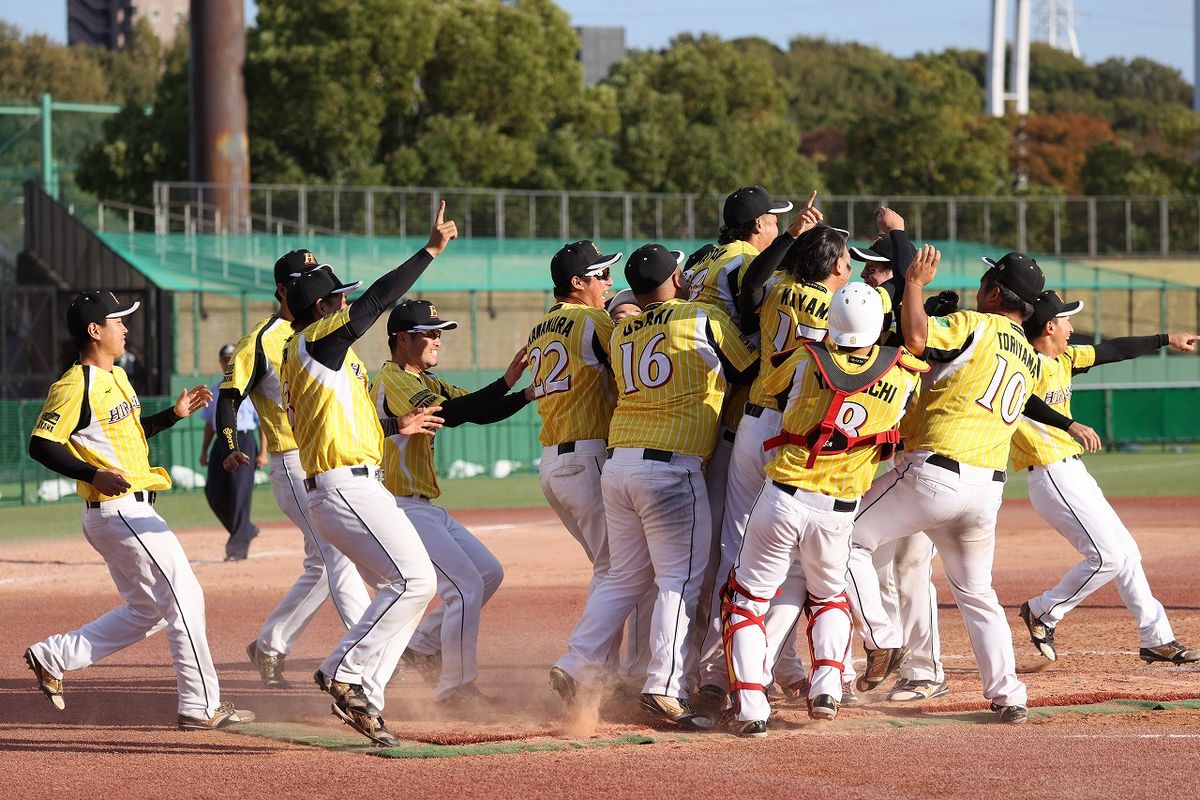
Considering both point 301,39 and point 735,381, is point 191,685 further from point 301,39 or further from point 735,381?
point 301,39

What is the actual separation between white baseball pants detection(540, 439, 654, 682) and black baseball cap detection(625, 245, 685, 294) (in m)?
0.85

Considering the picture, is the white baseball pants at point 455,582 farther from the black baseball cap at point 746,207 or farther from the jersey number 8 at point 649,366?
the black baseball cap at point 746,207

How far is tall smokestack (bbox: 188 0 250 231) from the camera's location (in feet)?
121

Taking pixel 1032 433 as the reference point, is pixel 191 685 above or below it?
below

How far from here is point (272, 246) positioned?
105 ft

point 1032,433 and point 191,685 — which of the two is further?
point 1032,433

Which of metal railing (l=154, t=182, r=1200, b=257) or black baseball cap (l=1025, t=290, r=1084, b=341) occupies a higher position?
metal railing (l=154, t=182, r=1200, b=257)

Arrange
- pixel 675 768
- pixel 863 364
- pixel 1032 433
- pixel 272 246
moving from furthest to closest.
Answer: pixel 272 246
pixel 1032 433
pixel 863 364
pixel 675 768

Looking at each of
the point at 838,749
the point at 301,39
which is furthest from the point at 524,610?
the point at 301,39

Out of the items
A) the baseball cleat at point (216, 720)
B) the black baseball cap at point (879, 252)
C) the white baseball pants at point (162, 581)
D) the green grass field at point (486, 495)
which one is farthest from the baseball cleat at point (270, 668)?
the green grass field at point (486, 495)

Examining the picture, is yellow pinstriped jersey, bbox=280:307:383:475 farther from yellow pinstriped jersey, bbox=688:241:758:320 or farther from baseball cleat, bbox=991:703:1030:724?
baseball cleat, bbox=991:703:1030:724

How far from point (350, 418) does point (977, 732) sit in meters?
3.28

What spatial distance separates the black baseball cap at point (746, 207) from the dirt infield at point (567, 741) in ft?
8.43

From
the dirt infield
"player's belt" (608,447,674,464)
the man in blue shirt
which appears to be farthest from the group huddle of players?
the man in blue shirt
